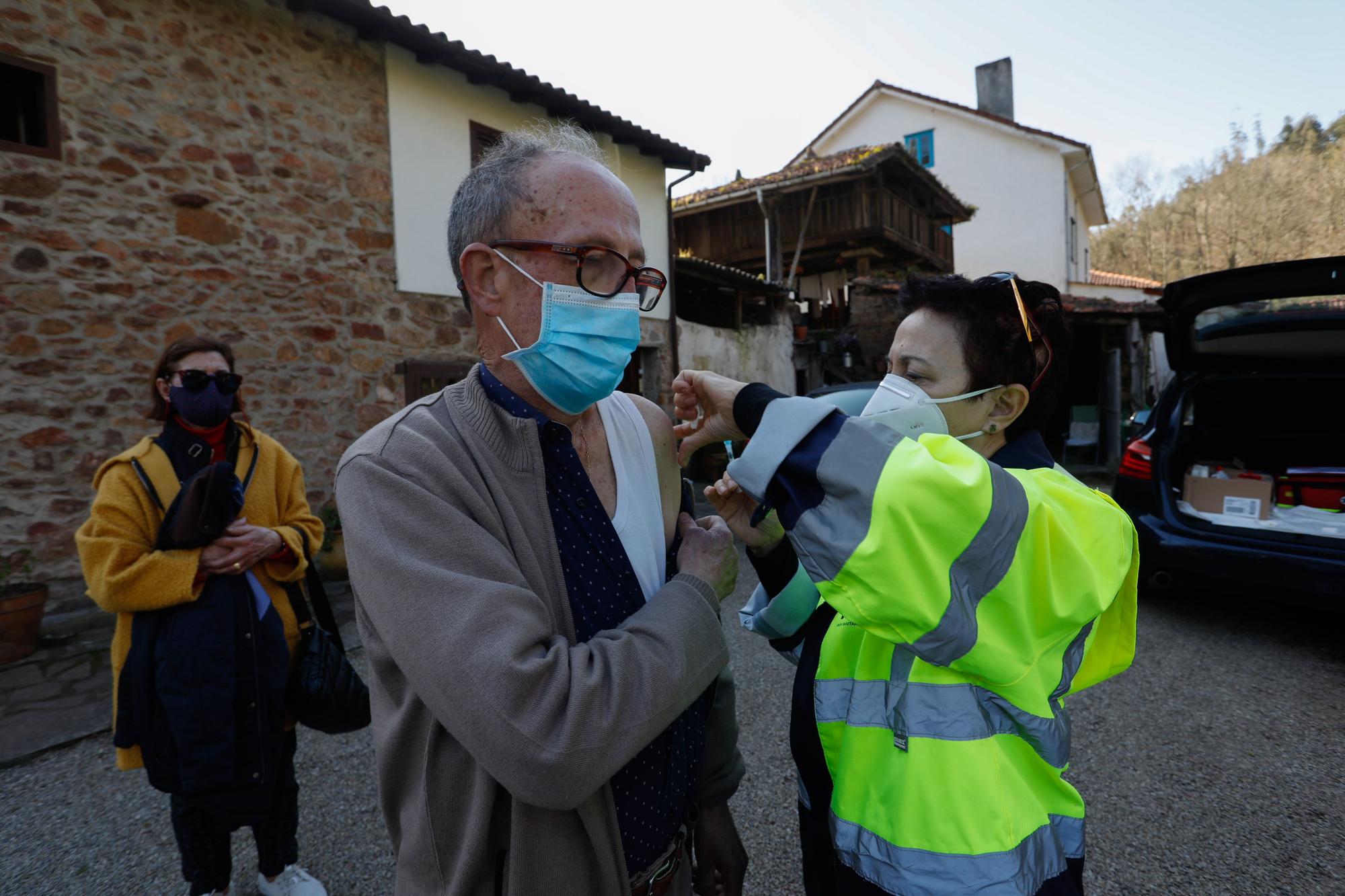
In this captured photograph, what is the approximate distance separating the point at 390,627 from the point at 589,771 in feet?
1.15

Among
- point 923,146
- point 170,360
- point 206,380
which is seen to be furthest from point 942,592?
point 923,146

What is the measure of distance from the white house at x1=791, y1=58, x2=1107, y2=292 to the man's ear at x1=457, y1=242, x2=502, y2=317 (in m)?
22.1

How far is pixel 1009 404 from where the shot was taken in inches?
56.6

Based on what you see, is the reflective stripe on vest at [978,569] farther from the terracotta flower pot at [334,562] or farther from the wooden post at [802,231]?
the wooden post at [802,231]

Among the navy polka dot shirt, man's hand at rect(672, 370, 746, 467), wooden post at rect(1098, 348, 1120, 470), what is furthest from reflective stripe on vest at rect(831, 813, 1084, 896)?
wooden post at rect(1098, 348, 1120, 470)

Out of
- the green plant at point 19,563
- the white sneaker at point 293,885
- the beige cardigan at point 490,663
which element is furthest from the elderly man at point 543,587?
the green plant at point 19,563

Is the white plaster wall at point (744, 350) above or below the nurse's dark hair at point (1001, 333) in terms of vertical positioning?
above

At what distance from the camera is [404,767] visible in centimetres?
112

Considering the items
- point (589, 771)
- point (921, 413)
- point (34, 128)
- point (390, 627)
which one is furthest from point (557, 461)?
point (34, 128)

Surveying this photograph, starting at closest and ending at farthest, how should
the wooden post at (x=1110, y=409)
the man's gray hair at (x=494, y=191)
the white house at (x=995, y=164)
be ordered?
the man's gray hair at (x=494, y=191) → the wooden post at (x=1110, y=409) → the white house at (x=995, y=164)

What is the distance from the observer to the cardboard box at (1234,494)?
170 inches

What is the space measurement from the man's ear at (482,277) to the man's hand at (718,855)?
1.21 meters

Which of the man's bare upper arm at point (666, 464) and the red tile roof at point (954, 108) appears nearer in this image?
the man's bare upper arm at point (666, 464)

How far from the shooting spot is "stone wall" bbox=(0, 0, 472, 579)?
4680 mm
